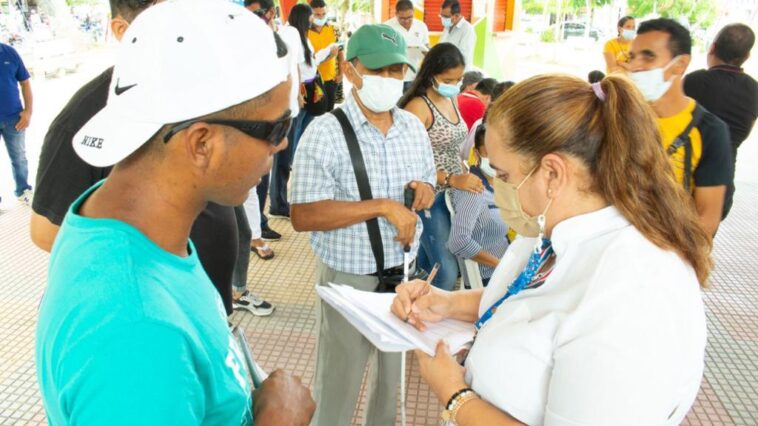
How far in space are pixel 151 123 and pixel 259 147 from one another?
0.58 ft

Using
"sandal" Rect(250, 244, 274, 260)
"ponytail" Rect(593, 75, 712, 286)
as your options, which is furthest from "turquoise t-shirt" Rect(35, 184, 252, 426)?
"sandal" Rect(250, 244, 274, 260)

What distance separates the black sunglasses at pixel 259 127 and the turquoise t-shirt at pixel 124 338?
7.0 inches

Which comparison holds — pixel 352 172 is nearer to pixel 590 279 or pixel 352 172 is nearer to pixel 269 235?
pixel 590 279

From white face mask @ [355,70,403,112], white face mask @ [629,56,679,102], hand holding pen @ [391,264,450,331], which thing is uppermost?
white face mask @ [355,70,403,112]

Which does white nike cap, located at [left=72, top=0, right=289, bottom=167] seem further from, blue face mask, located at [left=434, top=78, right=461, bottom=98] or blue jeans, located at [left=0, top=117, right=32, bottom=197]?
A: blue jeans, located at [left=0, top=117, right=32, bottom=197]

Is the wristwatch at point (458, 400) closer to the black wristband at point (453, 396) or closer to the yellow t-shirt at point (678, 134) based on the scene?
the black wristband at point (453, 396)

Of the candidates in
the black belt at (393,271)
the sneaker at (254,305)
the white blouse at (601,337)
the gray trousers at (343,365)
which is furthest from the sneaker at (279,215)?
the white blouse at (601,337)

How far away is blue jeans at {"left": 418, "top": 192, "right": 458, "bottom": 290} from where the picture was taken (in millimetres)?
3078

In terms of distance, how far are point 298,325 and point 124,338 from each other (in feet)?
9.16

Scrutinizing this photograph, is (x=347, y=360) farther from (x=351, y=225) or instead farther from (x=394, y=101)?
(x=394, y=101)

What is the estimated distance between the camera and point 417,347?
1.36 meters

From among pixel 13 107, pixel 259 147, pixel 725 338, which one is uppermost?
pixel 259 147

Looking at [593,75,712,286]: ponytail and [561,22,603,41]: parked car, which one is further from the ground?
[593,75,712,286]: ponytail

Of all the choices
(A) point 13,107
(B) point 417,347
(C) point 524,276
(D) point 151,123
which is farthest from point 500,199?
(A) point 13,107
